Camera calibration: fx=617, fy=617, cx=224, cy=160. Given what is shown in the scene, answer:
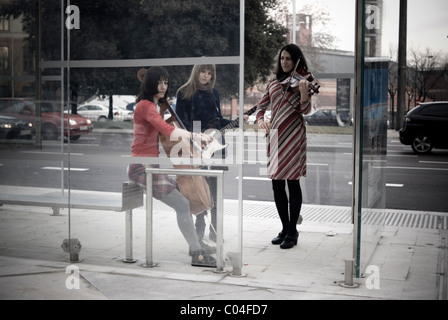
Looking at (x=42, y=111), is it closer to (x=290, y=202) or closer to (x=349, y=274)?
(x=290, y=202)

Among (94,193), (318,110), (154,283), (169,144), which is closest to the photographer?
(154,283)

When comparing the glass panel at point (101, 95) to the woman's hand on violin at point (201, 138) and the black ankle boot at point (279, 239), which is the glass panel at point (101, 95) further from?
the black ankle boot at point (279, 239)

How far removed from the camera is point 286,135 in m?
5.66

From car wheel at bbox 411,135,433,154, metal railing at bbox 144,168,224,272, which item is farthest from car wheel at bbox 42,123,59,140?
car wheel at bbox 411,135,433,154

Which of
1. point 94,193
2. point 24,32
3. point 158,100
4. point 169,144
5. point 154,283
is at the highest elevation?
point 24,32

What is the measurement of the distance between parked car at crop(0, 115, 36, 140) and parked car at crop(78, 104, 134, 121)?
2.68 feet

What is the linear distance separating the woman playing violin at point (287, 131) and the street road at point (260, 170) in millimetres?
582

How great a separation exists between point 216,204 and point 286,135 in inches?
48.2

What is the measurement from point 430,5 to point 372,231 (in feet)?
15.8

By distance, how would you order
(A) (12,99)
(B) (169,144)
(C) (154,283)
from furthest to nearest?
(A) (12,99)
(B) (169,144)
(C) (154,283)

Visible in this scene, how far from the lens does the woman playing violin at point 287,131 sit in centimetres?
562

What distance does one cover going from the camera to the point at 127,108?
16.6ft

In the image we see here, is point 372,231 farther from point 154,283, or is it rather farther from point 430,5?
point 430,5

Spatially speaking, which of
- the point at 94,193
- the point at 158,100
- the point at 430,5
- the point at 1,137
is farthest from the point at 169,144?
the point at 430,5
